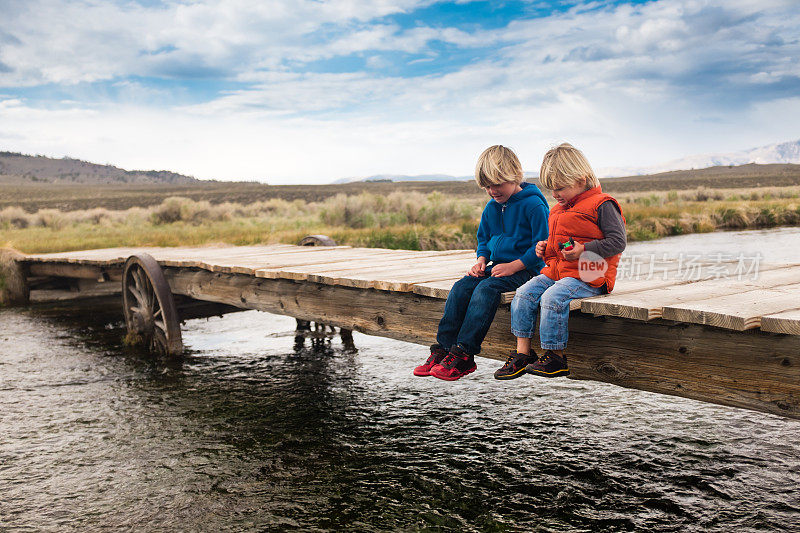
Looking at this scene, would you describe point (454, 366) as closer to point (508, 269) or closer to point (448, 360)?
point (448, 360)

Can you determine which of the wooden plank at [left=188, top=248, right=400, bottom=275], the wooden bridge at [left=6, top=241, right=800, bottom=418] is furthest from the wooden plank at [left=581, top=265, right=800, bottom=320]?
the wooden plank at [left=188, top=248, right=400, bottom=275]

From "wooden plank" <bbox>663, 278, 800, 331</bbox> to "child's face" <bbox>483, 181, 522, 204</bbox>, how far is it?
1207 millimetres

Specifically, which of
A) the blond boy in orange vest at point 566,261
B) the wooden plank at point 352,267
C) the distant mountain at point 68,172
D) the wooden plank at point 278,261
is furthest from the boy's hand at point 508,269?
the distant mountain at point 68,172

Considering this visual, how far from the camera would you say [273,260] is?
7102 millimetres

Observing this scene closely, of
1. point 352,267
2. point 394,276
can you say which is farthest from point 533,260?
point 352,267

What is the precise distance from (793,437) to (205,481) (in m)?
4.08

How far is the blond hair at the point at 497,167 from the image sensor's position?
3904mm

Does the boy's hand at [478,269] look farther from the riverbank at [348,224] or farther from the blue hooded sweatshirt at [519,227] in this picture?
the riverbank at [348,224]

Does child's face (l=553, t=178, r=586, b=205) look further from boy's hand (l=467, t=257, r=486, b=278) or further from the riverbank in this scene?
the riverbank

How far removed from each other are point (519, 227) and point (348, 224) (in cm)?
1693

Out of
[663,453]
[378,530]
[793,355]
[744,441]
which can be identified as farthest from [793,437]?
[378,530]

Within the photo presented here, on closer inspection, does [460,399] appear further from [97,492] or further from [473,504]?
[97,492]

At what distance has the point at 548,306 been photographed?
345 cm

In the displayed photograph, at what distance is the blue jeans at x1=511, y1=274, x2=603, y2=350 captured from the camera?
3.45m
